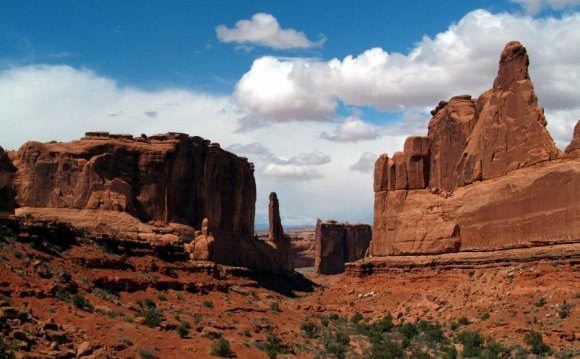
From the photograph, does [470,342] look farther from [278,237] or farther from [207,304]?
[278,237]

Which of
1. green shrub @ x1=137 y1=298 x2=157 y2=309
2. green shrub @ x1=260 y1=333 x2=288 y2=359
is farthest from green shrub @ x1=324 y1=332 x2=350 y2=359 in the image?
green shrub @ x1=137 y1=298 x2=157 y2=309

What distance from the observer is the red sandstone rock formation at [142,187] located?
218 ft

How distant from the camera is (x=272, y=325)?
4581 cm

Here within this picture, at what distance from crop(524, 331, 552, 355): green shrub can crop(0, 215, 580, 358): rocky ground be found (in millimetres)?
415

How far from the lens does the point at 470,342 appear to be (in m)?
43.2

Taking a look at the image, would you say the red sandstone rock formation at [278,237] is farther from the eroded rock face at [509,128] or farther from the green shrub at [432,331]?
the green shrub at [432,331]

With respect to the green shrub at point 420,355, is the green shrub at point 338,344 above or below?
above

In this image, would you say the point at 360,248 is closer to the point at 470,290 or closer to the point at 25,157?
the point at 25,157

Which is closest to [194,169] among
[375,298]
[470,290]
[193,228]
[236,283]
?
[193,228]

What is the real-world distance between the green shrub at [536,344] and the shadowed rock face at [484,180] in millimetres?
8119

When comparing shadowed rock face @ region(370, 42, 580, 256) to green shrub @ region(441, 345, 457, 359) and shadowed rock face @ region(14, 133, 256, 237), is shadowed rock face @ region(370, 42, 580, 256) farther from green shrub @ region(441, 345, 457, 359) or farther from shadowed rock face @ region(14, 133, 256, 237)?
shadowed rock face @ region(14, 133, 256, 237)

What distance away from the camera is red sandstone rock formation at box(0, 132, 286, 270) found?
66.5 meters

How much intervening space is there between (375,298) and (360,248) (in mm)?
71133

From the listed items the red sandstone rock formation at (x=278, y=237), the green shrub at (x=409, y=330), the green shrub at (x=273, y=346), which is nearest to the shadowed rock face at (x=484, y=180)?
the green shrub at (x=409, y=330)
